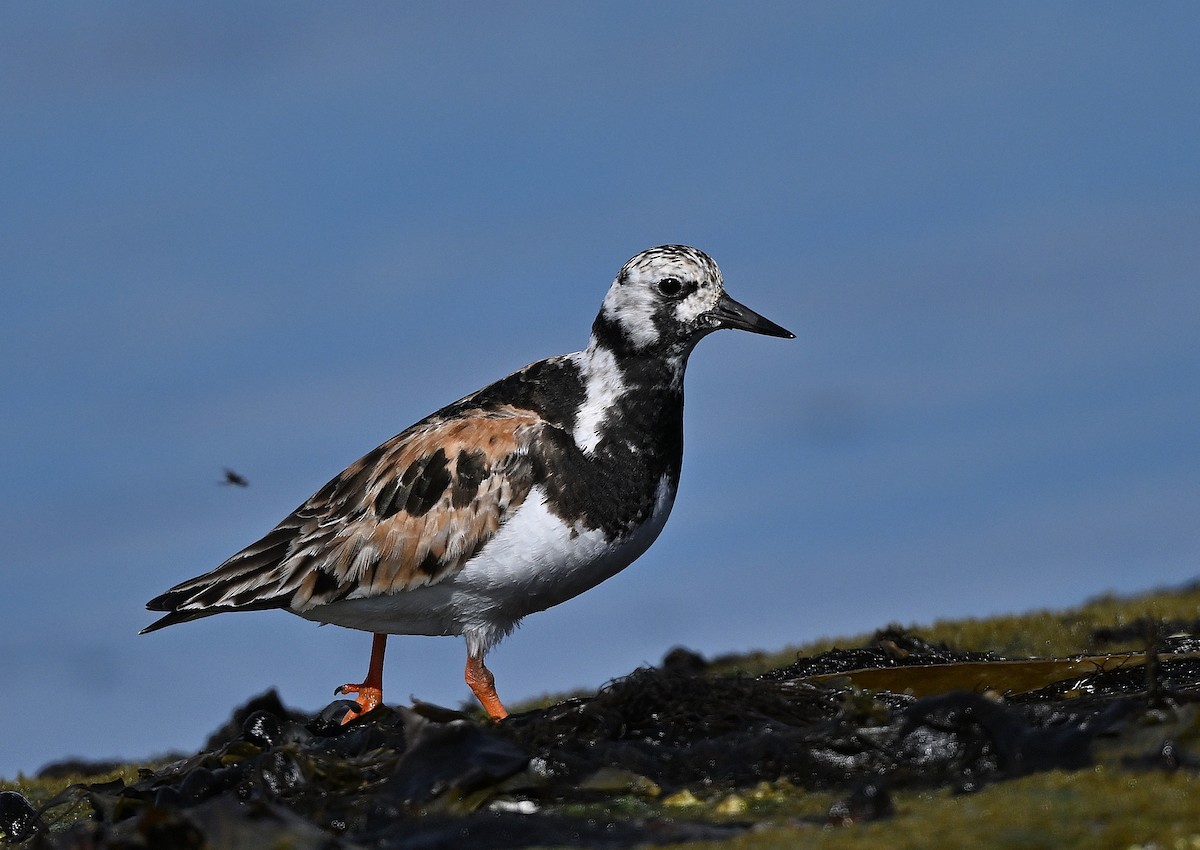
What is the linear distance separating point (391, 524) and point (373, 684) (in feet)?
4.34

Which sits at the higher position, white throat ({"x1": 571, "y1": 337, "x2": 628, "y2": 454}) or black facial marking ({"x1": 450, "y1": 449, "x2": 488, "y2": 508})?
white throat ({"x1": 571, "y1": 337, "x2": 628, "y2": 454})

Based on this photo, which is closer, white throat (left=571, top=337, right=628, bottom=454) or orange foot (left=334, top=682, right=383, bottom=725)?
white throat (left=571, top=337, right=628, bottom=454)

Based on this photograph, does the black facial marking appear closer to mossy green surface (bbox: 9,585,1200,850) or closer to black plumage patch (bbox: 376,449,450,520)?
black plumage patch (bbox: 376,449,450,520)

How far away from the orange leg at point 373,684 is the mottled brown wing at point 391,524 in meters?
0.63

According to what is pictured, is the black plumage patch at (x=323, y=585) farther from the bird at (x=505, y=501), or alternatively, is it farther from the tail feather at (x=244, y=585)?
the tail feather at (x=244, y=585)

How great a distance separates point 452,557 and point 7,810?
3130mm

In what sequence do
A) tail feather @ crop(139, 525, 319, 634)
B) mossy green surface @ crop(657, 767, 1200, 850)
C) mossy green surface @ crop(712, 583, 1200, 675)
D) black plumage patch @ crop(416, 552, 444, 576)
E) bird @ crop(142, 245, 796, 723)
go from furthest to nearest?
mossy green surface @ crop(712, 583, 1200, 675) < tail feather @ crop(139, 525, 319, 634) < black plumage patch @ crop(416, 552, 444, 576) < bird @ crop(142, 245, 796, 723) < mossy green surface @ crop(657, 767, 1200, 850)

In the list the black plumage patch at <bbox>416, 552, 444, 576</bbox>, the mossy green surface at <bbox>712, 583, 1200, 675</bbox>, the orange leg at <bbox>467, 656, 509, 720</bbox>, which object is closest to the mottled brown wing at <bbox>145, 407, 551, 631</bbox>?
the black plumage patch at <bbox>416, 552, 444, 576</bbox>

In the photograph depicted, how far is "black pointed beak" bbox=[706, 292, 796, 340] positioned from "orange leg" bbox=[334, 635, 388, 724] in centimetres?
345

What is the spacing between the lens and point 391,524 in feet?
32.5

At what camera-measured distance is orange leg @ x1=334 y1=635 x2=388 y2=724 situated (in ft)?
33.6

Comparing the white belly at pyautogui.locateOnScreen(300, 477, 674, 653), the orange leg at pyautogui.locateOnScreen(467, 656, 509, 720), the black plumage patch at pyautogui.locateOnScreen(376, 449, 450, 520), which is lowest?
the orange leg at pyautogui.locateOnScreen(467, 656, 509, 720)

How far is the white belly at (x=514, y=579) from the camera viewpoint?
30.6 ft

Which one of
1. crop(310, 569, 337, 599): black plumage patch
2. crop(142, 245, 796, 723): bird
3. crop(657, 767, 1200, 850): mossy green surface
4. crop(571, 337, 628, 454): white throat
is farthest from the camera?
crop(310, 569, 337, 599): black plumage patch
